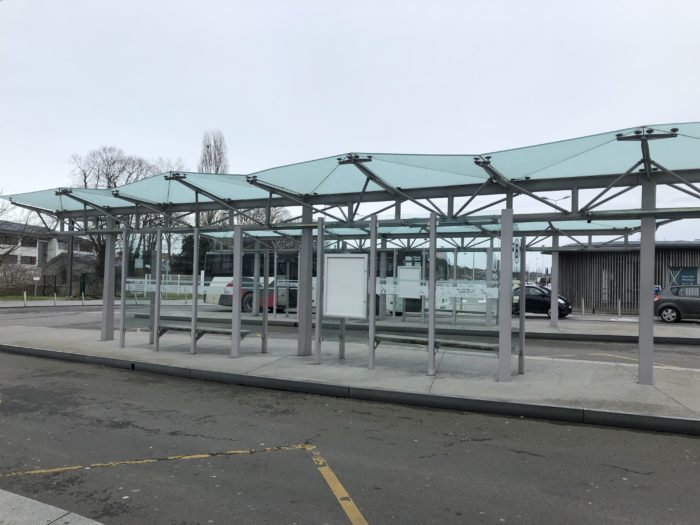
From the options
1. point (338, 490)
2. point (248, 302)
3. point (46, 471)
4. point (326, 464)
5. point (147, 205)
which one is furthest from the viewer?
point (248, 302)

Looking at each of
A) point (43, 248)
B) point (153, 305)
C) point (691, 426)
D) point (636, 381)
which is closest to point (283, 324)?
point (153, 305)

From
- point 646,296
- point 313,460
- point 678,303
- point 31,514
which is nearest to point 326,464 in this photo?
point 313,460

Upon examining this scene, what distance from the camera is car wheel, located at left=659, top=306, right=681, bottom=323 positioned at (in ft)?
61.9

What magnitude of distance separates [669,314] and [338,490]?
19444mm

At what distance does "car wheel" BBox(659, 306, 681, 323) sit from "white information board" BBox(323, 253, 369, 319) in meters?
15.6

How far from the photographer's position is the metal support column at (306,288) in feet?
32.6

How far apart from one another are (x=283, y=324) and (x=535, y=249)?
9268mm

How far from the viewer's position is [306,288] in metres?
9.94

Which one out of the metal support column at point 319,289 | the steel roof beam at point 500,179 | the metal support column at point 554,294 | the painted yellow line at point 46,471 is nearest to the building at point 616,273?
the metal support column at point 554,294

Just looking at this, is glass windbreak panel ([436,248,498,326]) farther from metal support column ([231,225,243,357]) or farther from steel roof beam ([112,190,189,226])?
steel roof beam ([112,190,189,226])

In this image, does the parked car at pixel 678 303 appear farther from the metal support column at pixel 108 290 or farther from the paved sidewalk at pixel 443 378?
the metal support column at pixel 108 290

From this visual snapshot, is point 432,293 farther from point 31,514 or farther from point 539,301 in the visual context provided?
point 539,301

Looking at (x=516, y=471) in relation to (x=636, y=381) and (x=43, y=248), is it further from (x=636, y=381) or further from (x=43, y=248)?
(x=43, y=248)

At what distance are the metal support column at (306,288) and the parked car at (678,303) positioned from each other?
15395 millimetres
